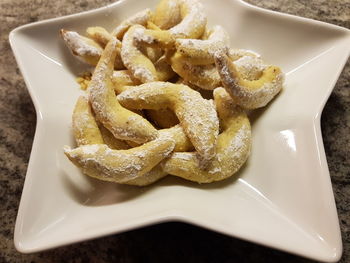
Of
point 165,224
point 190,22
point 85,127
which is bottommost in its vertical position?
point 165,224

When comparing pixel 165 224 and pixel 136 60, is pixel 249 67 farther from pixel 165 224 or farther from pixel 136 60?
pixel 165 224

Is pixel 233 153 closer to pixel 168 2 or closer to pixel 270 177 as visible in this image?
pixel 270 177

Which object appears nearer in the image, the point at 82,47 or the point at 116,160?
the point at 116,160

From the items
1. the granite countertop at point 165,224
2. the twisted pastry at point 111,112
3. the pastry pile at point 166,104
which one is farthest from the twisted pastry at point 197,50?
the granite countertop at point 165,224

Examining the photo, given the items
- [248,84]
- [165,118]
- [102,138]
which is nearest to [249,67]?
[248,84]

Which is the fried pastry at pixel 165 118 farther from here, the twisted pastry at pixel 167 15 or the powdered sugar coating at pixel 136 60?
the twisted pastry at pixel 167 15

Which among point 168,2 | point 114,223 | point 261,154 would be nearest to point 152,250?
point 114,223

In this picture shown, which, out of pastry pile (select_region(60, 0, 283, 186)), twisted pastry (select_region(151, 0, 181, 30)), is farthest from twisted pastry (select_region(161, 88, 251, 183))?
twisted pastry (select_region(151, 0, 181, 30))

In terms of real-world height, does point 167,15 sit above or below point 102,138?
above
